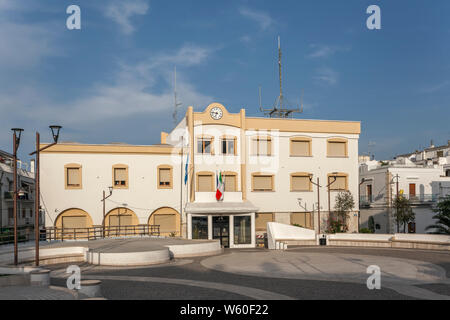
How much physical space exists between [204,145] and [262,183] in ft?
20.4

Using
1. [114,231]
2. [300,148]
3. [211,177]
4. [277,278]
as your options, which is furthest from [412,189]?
[277,278]

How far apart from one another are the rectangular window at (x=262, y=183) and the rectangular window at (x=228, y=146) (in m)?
3.07

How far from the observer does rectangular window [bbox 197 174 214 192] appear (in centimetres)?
3775

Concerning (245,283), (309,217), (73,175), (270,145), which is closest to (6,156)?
(73,175)

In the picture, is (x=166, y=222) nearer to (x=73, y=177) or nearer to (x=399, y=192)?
(x=73, y=177)

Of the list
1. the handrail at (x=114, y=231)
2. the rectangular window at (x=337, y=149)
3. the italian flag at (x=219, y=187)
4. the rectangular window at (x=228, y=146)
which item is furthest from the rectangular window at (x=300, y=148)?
the handrail at (x=114, y=231)

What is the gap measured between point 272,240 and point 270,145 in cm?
923

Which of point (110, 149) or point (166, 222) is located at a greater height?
point (110, 149)

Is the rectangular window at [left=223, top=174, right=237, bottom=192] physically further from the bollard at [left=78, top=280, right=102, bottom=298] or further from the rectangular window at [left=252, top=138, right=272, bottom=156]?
the bollard at [left=78, top=280, right=102, bottom=298]

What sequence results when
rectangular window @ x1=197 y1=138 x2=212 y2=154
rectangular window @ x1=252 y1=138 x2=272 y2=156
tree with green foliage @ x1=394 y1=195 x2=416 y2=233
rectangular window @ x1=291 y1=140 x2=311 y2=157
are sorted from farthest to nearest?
tree with green foliage @ x1=394 y1=195 x2=416 y2=233
rectangular window @ x1=291 y1=140 x2=311 y2=157
rectangular window @ x1=252 y1=138 x2=272 y2=156
rectangular window @ x1=197 y1=138 x2=212 y2=154

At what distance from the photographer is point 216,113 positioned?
38156 millimetres

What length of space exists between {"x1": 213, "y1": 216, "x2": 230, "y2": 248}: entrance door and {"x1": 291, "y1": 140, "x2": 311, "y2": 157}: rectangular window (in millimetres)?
8809

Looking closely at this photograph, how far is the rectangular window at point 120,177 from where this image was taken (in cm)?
3588

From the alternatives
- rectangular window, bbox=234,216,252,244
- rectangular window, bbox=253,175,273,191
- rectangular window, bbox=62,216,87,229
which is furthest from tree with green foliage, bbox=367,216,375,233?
rectangular window, bbox=62,216,87,229
